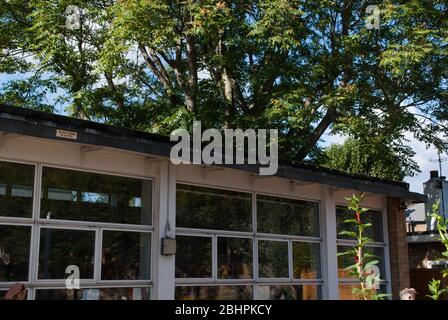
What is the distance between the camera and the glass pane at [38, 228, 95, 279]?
696cm

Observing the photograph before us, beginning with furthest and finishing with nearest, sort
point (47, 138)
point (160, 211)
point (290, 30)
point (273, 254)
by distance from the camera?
point (290, 30)
point (273, 254)
point (160, 211)
point (47, 138)

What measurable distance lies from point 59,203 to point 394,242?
323 inches

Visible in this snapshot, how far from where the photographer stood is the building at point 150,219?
679 centimetres

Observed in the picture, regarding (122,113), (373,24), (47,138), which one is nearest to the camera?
(47,138)

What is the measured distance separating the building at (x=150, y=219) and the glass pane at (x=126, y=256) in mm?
16

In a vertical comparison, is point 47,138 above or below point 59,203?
above

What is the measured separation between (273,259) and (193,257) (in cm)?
189

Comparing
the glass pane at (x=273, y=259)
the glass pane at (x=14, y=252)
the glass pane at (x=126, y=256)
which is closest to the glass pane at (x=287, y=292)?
the glass pane at (x=273, y=259)

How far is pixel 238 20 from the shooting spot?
1394 cm

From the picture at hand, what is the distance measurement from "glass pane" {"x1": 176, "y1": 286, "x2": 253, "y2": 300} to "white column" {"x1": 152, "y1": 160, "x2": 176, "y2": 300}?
0.29 meters

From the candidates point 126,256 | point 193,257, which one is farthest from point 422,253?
point 126,256

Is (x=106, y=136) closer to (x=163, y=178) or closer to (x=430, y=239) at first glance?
(x=163, y=178)
